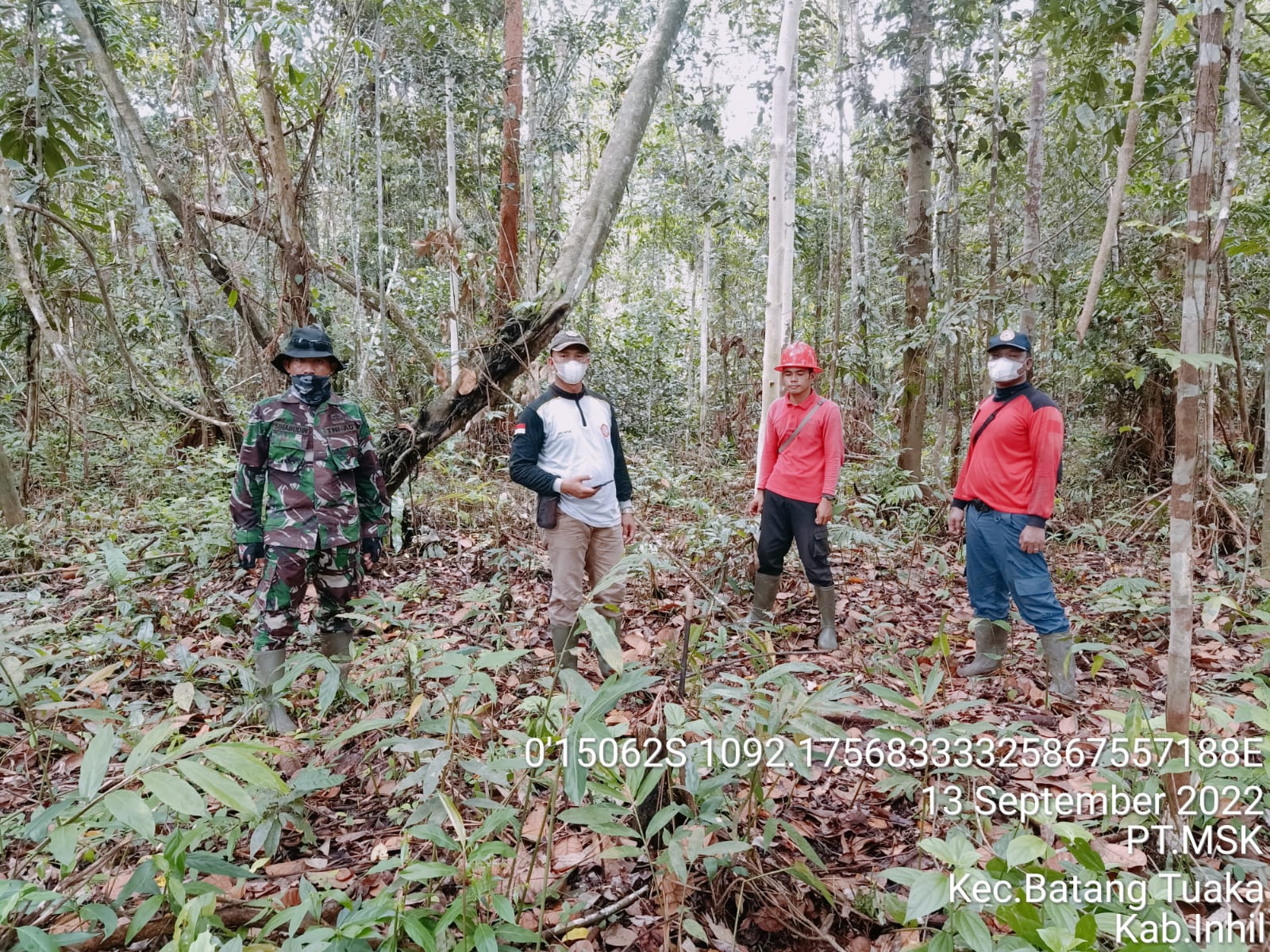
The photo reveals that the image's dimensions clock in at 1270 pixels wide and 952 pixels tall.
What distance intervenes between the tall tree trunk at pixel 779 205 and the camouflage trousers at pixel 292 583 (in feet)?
9.89

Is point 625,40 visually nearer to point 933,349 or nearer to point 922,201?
point 922,201

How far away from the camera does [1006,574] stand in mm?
3664

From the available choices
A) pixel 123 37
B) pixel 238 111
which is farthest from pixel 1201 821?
pixel 123 37

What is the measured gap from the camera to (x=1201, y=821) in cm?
209

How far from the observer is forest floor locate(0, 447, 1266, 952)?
A: 176 cm

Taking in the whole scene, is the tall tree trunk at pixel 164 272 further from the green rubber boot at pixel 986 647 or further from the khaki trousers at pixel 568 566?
the green rubber boot at pixel 986 647

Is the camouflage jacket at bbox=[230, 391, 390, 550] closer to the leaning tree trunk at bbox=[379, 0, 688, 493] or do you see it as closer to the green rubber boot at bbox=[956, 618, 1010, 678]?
the leaning tree trunk at bbox=[379, 0, 688, 493]

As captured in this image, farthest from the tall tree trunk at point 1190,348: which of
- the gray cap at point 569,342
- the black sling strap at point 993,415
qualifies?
the gray cap at point 569,342

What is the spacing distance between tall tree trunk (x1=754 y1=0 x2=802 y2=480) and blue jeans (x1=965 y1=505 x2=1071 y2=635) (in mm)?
1788

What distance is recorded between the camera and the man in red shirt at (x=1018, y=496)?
11.5ft

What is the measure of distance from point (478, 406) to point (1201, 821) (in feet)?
16.7

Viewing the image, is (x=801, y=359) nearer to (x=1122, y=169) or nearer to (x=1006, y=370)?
(x=1006, y=370)

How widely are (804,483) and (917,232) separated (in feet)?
13.5

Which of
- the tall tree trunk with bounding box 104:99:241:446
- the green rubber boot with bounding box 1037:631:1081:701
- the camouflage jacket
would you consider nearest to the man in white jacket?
the camouflage jacket
